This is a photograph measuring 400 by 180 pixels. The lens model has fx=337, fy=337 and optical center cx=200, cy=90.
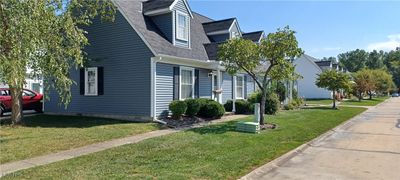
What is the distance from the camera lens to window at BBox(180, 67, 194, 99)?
1720 centimetres

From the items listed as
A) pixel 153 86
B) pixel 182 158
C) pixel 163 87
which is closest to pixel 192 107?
pixel 163 87

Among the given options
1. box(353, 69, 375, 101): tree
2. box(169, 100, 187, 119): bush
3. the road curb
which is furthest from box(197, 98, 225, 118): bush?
box(353, 69, 375, 101): tree

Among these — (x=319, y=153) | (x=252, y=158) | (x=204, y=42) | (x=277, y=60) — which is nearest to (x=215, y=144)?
(x=252, y=158)

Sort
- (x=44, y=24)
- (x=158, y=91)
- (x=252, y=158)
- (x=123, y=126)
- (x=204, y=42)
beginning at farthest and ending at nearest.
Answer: (x=204, y=42)
(x=158, y=91)
(x=123, y=126)
(x=44, y=24)
(x=252, y=158)

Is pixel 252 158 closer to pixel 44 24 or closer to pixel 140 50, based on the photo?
pixel 44 24

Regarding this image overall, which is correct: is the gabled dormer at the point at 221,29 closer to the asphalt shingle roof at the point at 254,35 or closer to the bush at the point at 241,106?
the asphalt shingle roof at the point at 254,35

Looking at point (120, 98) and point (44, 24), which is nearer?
point (44, 24)

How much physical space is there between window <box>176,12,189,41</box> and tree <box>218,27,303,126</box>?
3413 mm

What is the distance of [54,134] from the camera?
37.3ft

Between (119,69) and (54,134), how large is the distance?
5375 mm

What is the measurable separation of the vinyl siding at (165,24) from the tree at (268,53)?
3.40 m

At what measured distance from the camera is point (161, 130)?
512 inches

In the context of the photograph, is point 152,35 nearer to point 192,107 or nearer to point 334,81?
point 192,107

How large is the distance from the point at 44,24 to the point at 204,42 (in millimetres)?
13452
